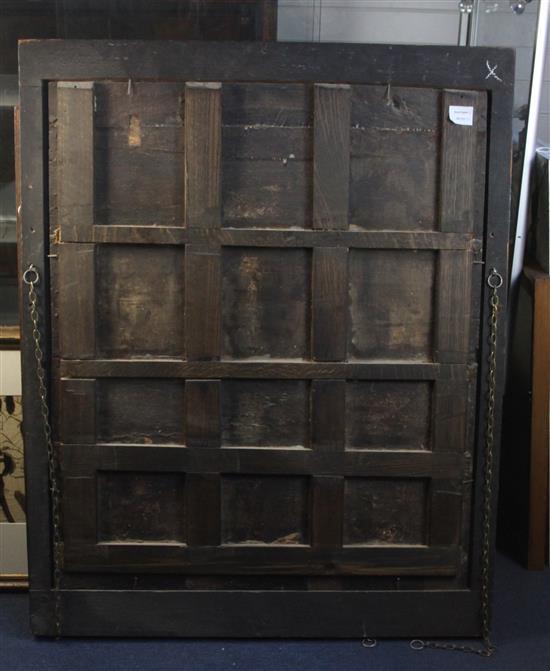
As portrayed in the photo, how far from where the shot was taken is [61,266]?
2.54m

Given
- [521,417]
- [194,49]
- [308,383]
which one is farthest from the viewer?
[521,417]

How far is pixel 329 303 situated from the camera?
8.38ft

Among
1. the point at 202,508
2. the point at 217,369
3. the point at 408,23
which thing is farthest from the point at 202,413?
the point at 408,23

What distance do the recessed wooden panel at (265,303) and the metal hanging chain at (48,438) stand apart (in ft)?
1.75

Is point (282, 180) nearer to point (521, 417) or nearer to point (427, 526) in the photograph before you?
point (427, 526)

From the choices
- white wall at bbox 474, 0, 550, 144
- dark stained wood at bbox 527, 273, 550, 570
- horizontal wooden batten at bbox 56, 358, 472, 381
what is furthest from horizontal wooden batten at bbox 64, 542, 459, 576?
white wall at bbox 474, 0, 550, 144

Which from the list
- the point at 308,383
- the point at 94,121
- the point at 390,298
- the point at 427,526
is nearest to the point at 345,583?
the point at 427,526

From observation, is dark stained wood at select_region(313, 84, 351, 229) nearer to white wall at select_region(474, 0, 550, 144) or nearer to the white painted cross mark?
the white painted cross mark

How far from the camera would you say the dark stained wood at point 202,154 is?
8.04 ft

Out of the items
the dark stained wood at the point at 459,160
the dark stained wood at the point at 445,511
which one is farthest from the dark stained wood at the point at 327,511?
the dark stained wood at the point at 459,160

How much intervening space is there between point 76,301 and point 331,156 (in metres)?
0.83

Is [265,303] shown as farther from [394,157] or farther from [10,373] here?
[10,373]

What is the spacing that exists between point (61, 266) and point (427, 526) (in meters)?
1.32

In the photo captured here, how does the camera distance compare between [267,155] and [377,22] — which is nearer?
[267,155]
